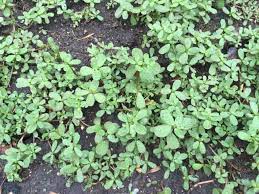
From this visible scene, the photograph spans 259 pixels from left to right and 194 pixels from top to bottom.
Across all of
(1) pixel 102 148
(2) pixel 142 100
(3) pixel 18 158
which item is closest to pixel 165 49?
(2) pixel 142 100

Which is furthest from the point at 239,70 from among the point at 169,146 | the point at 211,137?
the point at 169,146

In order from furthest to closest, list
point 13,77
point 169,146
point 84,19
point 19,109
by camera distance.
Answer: point 84,19 < point 13,77 < point 19,109 < point 169,146

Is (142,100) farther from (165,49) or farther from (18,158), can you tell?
(18,158)

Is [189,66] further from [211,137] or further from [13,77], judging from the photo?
[13,77]

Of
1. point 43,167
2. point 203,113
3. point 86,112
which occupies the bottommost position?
point 43,167

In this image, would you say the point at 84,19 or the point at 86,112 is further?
the point at 84,19

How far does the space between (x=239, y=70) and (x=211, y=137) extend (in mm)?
557

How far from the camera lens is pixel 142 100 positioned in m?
2.79

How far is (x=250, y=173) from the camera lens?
2811 millimetres

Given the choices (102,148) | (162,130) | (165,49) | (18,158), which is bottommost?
(18,158)

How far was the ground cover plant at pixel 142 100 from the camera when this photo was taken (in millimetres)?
2740

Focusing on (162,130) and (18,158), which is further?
(18,158)

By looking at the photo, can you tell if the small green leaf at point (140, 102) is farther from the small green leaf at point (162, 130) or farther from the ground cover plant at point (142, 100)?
the small green leaf at point (162, 130)

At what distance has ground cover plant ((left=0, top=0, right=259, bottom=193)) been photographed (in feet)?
8.99
